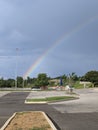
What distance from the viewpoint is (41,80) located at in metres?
119

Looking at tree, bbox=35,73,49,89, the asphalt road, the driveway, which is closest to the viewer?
the asphalt road

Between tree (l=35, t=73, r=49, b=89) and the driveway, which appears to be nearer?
the driveway

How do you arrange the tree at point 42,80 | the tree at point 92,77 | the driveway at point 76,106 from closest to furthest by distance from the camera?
the driveway at point 76,106 < the tree at point 42,80 < the tree at point 92,77

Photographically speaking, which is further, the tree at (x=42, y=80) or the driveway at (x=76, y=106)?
the tree at (x=42, y=80)

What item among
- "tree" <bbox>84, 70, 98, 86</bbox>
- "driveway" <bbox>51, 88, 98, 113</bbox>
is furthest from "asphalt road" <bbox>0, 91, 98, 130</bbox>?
"tree" <bbox>84, 70, 98, 86</bbox>

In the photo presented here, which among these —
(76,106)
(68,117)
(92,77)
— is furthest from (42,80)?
(68,117)

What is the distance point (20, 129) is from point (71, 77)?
2504 inches

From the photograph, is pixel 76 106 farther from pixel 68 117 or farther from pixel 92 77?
pixel 92 77

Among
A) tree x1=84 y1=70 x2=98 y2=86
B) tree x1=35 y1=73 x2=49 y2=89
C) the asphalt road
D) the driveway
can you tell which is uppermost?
tree x1=84 y1=70 x2=98 y2=86

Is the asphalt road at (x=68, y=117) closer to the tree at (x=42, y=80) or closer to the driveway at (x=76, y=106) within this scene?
the driveway at (x=76, y=106)

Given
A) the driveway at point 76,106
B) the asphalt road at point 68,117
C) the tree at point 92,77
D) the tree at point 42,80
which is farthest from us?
the tree at point 92,77

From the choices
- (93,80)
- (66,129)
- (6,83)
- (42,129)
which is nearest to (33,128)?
(42,129)

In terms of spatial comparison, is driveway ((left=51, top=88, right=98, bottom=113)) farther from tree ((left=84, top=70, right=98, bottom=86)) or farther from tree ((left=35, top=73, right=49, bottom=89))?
tree ((left=84, top=70, right=98, bottom=86))

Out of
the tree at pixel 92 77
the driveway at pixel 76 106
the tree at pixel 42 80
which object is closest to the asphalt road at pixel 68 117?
the driveway at pixel 76 106
